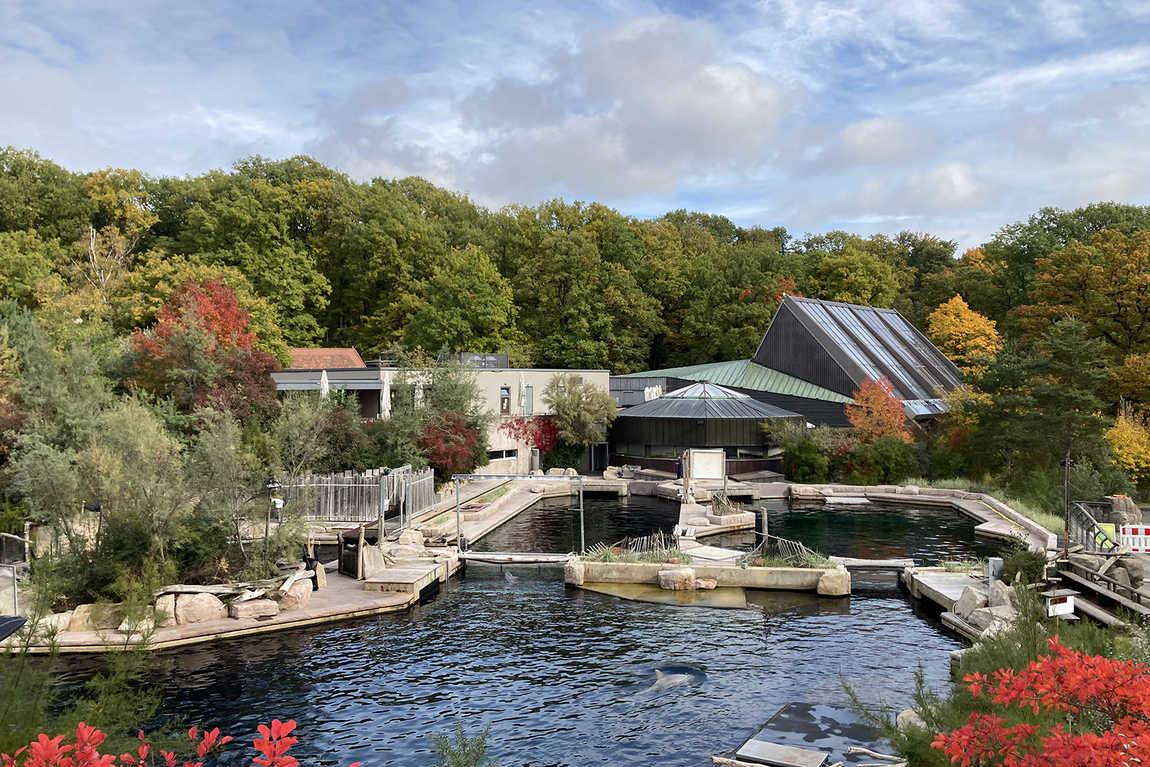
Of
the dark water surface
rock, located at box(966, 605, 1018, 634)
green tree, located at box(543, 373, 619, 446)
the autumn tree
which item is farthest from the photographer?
green tree, located at box(543, 373, 619, 446)

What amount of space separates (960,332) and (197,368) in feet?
162

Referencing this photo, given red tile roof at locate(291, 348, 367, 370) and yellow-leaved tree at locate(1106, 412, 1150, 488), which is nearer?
yellow-leaved tree at locate(1106, 412, 1150, 488)

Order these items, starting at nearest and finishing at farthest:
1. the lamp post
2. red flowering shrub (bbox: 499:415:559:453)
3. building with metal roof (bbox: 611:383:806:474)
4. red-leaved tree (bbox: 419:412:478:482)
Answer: the lamp post
red-leaved tree (bbox: 419:412:478:482)
red flowering shrub (bbox: 499:415:559:453)
building with metal roof (bbox: 611:383:806:474)

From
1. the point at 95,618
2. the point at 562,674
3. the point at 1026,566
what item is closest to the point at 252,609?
the point at 95,618

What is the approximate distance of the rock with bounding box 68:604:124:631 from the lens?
16.4 metres

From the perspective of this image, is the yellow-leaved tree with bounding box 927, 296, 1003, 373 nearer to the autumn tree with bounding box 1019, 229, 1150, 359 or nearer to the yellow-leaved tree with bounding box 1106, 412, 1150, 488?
the autumn tree with bounding box 1019, 229, 1150, 359

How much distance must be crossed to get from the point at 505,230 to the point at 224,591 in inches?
1917

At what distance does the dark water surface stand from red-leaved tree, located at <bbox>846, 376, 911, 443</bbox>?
19502 mm

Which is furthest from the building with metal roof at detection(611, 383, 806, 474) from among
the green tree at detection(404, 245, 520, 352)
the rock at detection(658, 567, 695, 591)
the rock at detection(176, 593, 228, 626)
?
the rock at detection(176, 593, 228, 626)

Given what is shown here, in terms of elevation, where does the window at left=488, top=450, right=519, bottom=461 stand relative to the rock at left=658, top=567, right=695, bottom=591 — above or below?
above

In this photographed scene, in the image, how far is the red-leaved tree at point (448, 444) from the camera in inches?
1144

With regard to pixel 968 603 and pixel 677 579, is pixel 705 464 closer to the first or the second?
pixel 677 579

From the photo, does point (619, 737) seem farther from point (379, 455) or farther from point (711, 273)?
point (711, 273)

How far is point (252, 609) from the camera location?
683 inches
